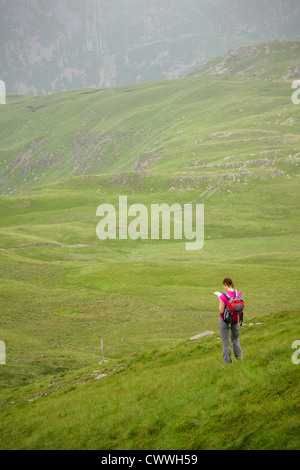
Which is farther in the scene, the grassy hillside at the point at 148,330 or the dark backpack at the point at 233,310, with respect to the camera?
the dark backpack at the point at 233,310

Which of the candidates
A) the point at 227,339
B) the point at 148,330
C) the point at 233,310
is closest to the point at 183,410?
the point at 227,339

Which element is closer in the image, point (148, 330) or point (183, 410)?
point (183, 410)

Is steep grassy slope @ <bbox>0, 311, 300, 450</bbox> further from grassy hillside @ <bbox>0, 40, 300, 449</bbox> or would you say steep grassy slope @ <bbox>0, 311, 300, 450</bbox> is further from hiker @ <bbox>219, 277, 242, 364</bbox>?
hiker @ <bbox>219, 277, 242, 364</bbox>

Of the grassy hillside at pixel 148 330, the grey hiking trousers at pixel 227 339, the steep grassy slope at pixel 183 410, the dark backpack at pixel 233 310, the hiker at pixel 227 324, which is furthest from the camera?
the grey hiking trousers at pixel 227 339

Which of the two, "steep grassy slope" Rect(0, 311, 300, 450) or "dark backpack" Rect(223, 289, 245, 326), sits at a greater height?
"dark backpack" Rect(223, 289, 245, 326)

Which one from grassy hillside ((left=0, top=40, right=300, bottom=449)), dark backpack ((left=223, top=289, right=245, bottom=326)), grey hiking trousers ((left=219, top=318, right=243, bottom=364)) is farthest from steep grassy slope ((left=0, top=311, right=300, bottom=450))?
dark backpack ((left=223, top=289, right=245, bottom=326))

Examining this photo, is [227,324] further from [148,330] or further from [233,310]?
[148,330]

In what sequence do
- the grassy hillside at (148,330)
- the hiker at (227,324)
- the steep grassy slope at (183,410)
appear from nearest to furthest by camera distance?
the steep grassy slope at (183,410), the grassy hillside at (148,330), the hiker at (227,324)

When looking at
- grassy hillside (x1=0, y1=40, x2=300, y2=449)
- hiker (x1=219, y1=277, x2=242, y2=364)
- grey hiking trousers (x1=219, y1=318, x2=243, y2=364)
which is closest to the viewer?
grassy hillside (x1=0, y1=40, x2=300, y2=449)

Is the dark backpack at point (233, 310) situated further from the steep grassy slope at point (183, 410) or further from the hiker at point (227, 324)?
the steep grassy slope at point (183, 410)

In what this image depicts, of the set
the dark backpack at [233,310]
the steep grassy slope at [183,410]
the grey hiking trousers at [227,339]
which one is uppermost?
the dark backpack at [233,310]

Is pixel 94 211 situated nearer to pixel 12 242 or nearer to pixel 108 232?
pixel 108 232

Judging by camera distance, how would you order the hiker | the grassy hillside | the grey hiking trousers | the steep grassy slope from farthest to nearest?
the grey hiking trousers < the hiker < the grassy hillside < the steep grassy slope

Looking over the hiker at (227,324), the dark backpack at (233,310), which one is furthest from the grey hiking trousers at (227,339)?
the dark backpack at (233,310)
